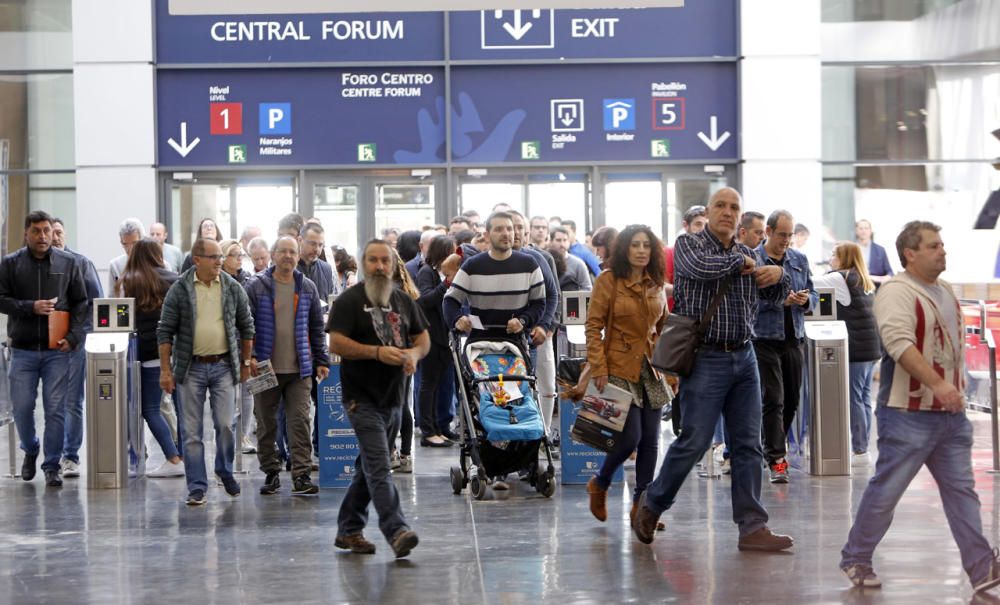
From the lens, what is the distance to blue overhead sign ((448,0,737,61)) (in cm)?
1788

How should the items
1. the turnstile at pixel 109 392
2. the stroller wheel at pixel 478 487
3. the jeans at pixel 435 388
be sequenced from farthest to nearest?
the jeans at pixel 435 388 → the turnstile at pixel 109 392 → the stroller wheel at pixel 478 487

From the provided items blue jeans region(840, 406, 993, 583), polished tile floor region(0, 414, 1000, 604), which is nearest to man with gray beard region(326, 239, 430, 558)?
polished tile floor region(0, 414, 1000, 604)

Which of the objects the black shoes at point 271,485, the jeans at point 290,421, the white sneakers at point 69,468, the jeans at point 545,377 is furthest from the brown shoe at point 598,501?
the white sneakers at point 69,468

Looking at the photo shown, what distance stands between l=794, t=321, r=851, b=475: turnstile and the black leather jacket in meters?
5.56

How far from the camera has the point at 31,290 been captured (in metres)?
10.5

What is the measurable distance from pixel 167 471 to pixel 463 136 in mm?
7923

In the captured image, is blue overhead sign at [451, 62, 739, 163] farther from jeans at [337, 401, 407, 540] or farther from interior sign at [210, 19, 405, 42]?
jeans at [337, 401, 407, 540]

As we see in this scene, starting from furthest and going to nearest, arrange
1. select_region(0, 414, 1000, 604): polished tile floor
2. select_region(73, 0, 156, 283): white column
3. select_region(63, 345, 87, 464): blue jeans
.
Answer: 1. select_region(73, 0, 156, 283): white column
2. select_region(63, 345, 87, 464): blue jeans
3. select_region(0, 414, 1000, 604): polished tile floor

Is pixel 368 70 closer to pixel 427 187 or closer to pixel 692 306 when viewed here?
pixel 427 187

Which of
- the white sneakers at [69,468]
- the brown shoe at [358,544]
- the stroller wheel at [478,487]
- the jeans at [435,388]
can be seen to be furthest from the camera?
the jeans at [435,388]

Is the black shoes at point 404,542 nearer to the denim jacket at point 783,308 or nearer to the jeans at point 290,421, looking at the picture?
A: the jeans at point 290,421

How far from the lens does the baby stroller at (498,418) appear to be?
9.55 metres

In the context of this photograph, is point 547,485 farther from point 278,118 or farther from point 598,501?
point 278,118

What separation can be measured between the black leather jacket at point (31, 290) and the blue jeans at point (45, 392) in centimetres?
10
